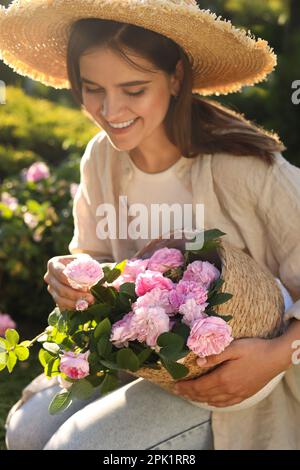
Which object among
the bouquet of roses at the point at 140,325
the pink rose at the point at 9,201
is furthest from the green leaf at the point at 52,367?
the pink rose at the point at 9,201

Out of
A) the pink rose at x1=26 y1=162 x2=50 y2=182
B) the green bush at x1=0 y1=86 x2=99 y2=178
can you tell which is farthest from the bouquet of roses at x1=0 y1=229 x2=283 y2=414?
the green bush at x1=0 y1=86 x2=99 y2=178

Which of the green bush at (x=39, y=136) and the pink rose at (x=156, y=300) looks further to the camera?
the green bush at (x=39, y=136)

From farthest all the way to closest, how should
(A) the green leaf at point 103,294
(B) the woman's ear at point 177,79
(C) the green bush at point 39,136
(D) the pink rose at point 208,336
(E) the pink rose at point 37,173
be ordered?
(C) the green bush at point 39,136, (E) the pink rose at point 37,173, (B) the woman's ear at point 177,79, (A) the green leaf at point 103,294, (D) the pink rose at point 208,336

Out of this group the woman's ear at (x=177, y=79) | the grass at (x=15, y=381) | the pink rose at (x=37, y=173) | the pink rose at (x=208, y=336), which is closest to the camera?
the pink rose at (x=208, y=336)

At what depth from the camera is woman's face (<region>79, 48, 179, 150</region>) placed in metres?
2.29

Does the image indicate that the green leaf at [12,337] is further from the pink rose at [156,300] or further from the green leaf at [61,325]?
the pink rose at [156,300]

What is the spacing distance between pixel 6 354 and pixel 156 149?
0.86 metres

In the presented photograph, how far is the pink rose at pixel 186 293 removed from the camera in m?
2.00

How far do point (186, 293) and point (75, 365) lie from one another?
1.10 ft

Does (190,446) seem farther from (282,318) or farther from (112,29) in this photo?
(112,29)

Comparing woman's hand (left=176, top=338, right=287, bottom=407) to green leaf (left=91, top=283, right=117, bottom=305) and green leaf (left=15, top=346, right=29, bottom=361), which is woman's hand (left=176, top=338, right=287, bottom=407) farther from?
green leaf (left=15, top=346, right=29, bottom=361)

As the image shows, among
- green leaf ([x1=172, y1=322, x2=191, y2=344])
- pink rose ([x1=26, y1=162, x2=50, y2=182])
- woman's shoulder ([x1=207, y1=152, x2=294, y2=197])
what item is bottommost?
pink rose ([x1=26, y1=162, x2=50, y2=182])

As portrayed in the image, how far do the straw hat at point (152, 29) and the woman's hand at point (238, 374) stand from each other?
872mm

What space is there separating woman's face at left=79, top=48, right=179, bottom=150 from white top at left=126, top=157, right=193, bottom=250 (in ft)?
0.63
